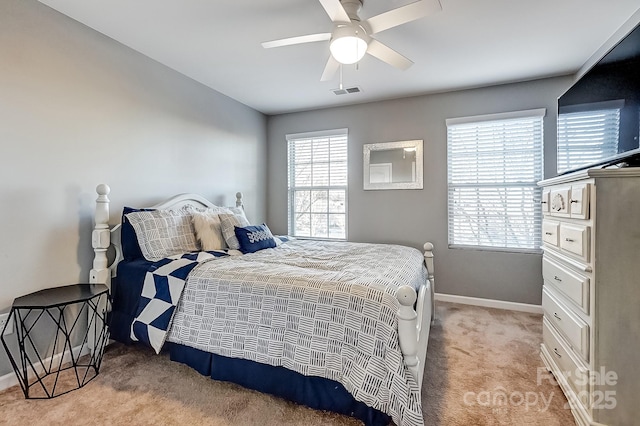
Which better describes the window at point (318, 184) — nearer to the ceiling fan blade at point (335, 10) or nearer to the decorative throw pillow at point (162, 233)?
the decorative throw pillow at point (162, 233)

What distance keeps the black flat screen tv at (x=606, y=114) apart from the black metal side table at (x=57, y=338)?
328 centimetres

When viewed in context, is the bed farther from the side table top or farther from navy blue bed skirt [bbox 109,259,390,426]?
the side table top

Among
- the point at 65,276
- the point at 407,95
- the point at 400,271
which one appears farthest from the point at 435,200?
the point at 65,276

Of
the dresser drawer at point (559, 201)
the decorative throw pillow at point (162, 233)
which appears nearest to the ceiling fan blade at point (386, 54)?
the dresser drawer at point (559, 201)

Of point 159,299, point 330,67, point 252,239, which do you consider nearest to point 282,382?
point 159,299

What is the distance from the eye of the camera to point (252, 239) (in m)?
2.86

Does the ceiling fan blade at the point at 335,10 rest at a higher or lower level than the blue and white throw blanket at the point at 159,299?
higher

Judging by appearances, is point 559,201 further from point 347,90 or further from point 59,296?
point 59,296

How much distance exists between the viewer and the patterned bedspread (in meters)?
1.46

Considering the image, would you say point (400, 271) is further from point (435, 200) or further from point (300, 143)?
point (300, 143)

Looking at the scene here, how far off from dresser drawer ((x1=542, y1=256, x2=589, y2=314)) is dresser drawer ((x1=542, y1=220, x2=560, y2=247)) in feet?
0.44

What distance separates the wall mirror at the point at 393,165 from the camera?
12.6 feet

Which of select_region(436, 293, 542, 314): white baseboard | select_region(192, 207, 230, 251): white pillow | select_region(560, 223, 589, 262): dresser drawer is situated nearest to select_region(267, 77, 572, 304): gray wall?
select_region(436, 293, 542, 314): white baseboard

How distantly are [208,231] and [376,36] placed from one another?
2221mm
